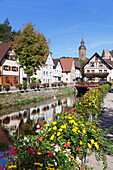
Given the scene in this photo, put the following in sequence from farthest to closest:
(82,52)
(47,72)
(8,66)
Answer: (82,52) < (47,72) < (8,66)

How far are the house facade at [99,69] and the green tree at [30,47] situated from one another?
110 ft

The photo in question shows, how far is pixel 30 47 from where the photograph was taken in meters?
30.5

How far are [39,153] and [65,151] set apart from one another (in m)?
0.68

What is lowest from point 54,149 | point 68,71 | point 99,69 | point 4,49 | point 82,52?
point 54,149

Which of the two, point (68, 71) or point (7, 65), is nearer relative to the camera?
point (7, 65)

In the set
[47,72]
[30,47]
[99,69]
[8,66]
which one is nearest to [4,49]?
[8,66]

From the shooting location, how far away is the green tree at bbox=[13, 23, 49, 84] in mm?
30453

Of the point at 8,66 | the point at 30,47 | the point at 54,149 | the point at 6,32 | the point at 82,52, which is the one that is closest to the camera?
the point at 54,149

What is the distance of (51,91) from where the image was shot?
3772 centimetres

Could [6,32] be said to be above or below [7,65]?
above

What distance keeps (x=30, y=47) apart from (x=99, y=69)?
124 ft

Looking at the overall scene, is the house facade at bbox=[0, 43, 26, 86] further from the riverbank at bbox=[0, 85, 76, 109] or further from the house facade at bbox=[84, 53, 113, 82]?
the house facade at bbox=[84, 53, 113, 82]

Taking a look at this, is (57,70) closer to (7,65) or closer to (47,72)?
(47,72)

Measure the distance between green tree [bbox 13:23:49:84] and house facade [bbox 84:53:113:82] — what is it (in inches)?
1318
